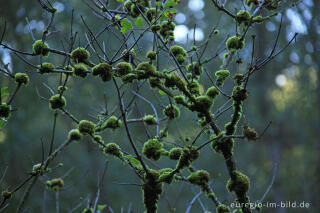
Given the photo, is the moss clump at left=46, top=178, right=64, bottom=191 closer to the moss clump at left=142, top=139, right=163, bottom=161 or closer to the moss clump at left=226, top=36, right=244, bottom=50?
the moss clump at left=142, top=139, right=163, bottom=161

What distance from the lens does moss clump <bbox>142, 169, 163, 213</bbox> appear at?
1674mm

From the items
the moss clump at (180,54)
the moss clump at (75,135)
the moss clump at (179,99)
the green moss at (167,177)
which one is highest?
the moss clump at (180,54)

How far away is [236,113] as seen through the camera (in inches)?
66.3

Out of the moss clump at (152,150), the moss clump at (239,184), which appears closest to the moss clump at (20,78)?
the moss clump at (152,150)

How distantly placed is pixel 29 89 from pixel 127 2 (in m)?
8.26

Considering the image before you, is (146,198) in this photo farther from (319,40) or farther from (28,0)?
(28,0)

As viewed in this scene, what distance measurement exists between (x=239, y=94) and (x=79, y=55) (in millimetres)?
1062

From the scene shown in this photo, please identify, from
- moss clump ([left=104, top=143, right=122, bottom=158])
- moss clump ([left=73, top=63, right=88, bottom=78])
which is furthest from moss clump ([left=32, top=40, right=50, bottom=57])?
moss clump ([left=104, top=143, right=122, bottom=158])

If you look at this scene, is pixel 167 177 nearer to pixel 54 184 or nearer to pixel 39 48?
pixel 54 184

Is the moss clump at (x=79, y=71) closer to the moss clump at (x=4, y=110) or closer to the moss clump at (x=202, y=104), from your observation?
the moss clump at (x=4, y=110)

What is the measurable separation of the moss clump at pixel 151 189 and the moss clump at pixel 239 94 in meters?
0.69

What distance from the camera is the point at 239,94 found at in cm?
167

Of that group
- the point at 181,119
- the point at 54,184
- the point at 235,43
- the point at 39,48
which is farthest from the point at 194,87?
the point at 181,119

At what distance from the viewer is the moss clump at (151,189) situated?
1.67 m
